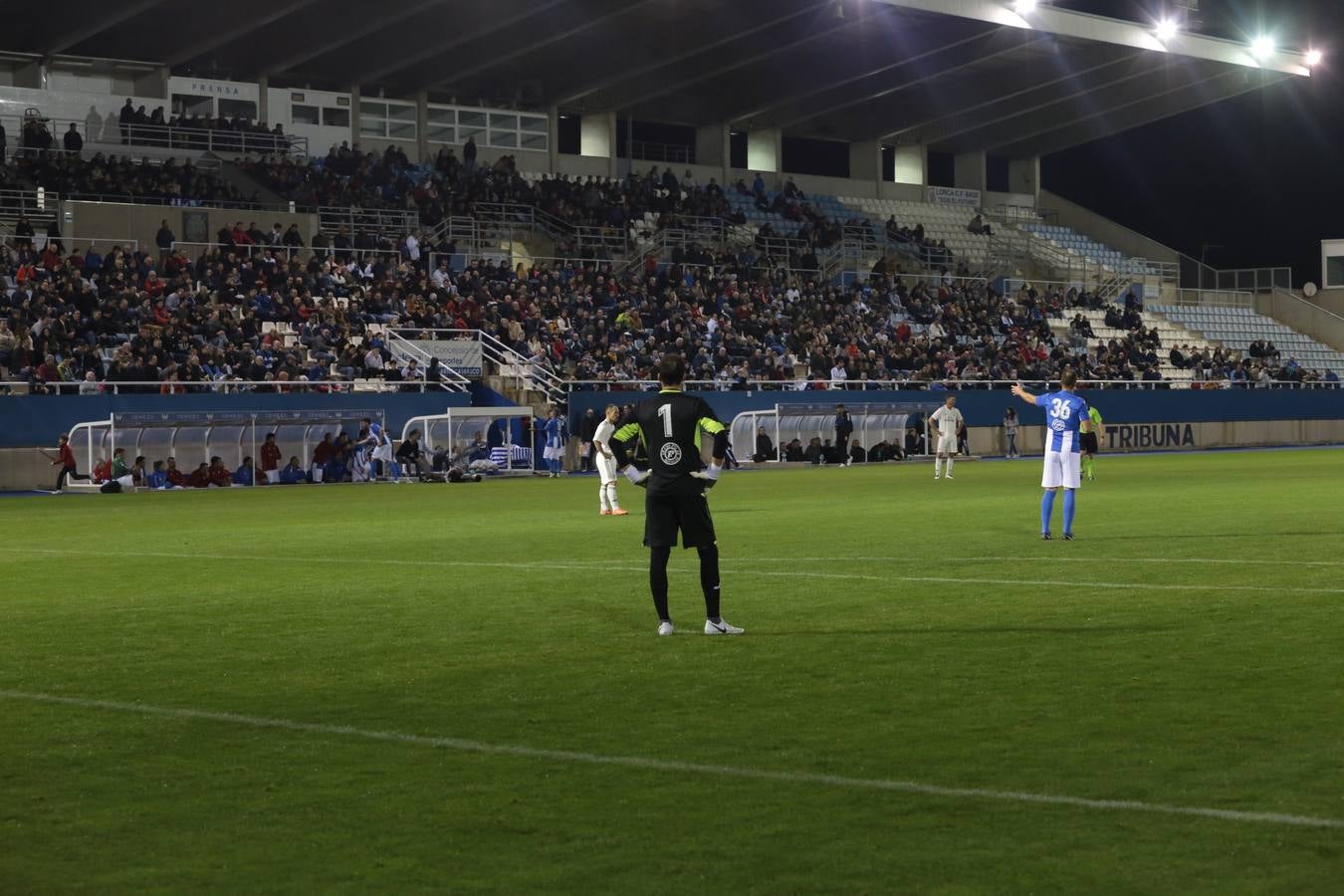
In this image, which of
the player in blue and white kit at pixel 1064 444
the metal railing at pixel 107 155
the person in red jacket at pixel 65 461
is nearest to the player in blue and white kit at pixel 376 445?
the person in red jacket at pixel 65 461

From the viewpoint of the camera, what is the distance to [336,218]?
55469mm

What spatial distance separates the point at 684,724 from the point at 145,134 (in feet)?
166

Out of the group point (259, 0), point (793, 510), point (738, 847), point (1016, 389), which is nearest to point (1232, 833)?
point (738, 847)

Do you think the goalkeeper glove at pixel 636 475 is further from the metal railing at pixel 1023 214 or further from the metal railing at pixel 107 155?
the metal railing at pixel 1023 214

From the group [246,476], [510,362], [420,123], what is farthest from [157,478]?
[420,123]

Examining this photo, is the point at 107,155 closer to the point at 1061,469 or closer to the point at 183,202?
the point at 183,202

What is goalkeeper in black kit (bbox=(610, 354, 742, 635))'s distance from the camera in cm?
1278

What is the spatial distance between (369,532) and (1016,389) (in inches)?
381

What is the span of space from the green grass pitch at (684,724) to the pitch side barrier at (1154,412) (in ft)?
110

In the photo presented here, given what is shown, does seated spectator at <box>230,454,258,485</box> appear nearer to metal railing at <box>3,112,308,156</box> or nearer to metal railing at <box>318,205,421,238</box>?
metal railing at <box>318,205,421,238</box>

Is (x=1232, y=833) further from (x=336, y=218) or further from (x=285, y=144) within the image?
(x=285, y=144)

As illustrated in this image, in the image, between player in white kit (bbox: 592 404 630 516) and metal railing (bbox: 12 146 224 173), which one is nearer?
player in white kit (bbox: 592 404 630 516)

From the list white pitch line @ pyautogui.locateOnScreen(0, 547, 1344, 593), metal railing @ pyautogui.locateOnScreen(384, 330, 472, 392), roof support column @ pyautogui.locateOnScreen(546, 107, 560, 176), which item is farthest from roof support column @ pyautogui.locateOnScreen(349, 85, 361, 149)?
white pitch line @ pyautogui.locateOnScreen(0, 547, 1344, 593)

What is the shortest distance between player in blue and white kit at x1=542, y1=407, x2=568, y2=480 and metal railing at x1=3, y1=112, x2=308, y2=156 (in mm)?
16998
